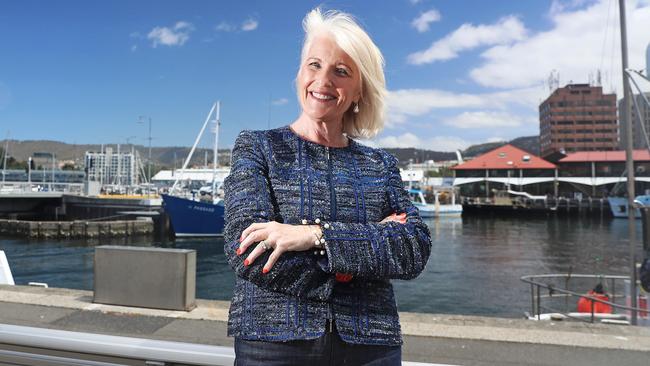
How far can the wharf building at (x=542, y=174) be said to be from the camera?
229 feet

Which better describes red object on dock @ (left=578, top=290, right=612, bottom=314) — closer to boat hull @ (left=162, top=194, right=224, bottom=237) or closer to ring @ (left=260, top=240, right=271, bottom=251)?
ring @ (left=260, top=240, right=271, bottom=251)

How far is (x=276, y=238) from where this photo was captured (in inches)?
44.3

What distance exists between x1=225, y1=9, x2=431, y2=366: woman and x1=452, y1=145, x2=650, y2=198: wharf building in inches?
2897

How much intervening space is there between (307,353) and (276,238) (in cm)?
29

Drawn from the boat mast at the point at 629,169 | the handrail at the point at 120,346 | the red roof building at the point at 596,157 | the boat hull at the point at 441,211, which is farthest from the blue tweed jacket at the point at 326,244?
the red roof building at the point at 596,157

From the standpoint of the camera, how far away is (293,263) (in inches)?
44.3

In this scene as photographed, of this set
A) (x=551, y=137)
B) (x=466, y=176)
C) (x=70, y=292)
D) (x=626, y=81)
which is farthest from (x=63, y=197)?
(x=551, y=137)

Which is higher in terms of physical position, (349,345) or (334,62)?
(334,62)

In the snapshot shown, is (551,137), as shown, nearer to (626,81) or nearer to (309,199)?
(626,81)

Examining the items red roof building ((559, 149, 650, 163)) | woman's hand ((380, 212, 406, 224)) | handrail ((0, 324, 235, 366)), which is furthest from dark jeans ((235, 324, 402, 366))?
red roof building ((559, 149, 650, 163))

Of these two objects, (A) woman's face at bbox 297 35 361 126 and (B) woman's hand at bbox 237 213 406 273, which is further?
(A) woman's face at bbox 297 35 361 126

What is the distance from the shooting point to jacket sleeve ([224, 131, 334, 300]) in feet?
Result: 3.70

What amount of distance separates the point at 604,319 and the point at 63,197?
155 ft

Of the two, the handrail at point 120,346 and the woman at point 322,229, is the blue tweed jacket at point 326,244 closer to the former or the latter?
the woman at point 322,229
